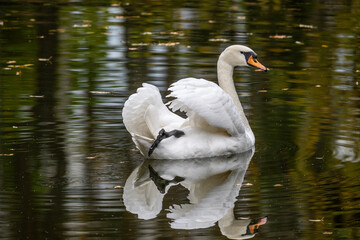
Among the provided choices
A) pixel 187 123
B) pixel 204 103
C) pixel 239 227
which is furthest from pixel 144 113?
pixel 239 227

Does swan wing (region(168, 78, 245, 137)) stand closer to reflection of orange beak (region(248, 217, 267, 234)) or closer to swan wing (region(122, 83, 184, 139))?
swan wing (region(122, 83, 184, 139))

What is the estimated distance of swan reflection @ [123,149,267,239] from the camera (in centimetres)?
723

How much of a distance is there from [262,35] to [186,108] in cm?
954

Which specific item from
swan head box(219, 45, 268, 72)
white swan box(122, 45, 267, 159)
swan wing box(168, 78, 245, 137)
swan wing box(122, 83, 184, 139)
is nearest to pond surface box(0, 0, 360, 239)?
white swan box(122, 45, 267, 159)

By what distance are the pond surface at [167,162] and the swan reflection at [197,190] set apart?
0.8 inches

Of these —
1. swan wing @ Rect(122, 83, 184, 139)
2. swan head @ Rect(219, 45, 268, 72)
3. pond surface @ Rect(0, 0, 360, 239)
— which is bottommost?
pond surface @ Rect(0, 0, 360, 239)

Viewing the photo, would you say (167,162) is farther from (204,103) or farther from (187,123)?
(204,103)

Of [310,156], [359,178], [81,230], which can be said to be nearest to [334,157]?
[310,156]

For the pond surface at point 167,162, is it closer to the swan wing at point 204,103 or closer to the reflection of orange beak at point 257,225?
the reflection of orange beak at point 257,225

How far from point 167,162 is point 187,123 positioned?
48cm

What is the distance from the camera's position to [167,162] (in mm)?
9352

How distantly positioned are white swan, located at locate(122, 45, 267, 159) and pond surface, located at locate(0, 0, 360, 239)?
16 cm

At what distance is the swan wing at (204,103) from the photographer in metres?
9.00

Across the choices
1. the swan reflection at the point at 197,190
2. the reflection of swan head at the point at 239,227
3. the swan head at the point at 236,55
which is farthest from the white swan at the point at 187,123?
the reflection of swan head at the point at 239,227
